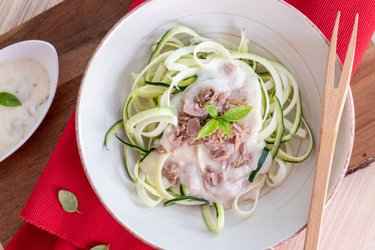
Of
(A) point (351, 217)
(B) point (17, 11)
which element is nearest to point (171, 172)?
(A) point (351, 217)

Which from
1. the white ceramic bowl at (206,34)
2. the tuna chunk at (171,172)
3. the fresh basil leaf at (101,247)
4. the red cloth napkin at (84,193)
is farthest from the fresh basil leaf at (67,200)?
the tuna chunk at (171,172)

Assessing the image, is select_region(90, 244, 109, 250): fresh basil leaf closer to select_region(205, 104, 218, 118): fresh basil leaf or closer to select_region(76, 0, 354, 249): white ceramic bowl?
select_region(76, 0, 354, 249): white ceramic bowl

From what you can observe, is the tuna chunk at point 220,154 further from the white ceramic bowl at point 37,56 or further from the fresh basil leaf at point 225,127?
the white ceramic bowl at point 37,56

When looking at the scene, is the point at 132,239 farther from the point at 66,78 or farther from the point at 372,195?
the point at 372,195

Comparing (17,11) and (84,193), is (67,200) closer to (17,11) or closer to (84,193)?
(84,193)

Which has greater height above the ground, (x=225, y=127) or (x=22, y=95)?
(x=225, y=127)

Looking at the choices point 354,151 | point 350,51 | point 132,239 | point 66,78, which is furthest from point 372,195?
point 66,78
